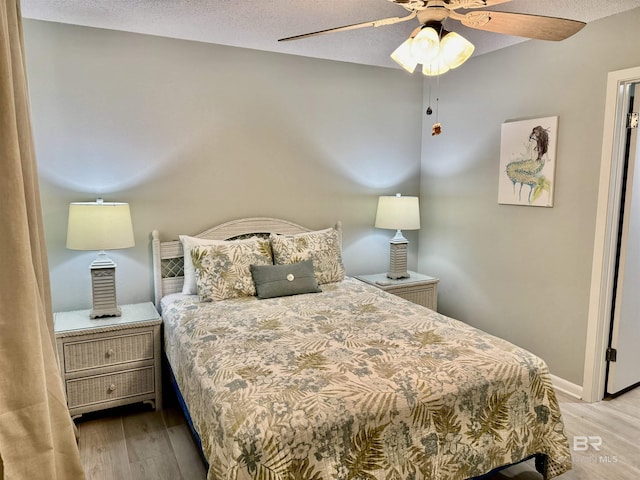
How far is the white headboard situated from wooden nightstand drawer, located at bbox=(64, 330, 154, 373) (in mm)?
416

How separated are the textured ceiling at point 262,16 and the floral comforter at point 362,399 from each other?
5.87 ft

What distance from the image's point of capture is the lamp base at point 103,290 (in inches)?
110

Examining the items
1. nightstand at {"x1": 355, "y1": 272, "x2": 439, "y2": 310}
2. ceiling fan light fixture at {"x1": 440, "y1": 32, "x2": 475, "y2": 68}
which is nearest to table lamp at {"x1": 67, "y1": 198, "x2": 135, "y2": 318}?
nightstand at {"x1": 355, "y1": 272, "x2": 439, "y2": 310}

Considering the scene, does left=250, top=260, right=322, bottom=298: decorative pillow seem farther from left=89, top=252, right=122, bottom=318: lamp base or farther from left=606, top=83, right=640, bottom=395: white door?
left=606, top=83, right=640, bottom=395: white door

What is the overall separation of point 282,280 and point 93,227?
1.23 metres

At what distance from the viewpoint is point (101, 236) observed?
8.79ft

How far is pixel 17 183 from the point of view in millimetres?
879

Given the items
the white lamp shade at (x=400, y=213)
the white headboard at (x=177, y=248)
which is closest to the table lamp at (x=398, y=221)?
the white lamp shade at (x=400, y=213)

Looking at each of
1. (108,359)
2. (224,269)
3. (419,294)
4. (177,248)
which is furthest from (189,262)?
(419,294)

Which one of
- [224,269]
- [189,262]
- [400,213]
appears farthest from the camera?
[400,213]

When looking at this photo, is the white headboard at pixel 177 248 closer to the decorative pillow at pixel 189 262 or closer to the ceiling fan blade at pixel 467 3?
the decorative pillow at pixel 189 262

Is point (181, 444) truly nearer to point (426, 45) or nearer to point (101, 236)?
point (101, 236)

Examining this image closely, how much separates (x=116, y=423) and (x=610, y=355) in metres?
3.21

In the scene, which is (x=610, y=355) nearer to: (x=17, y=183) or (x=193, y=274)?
(x=193, y=274)
